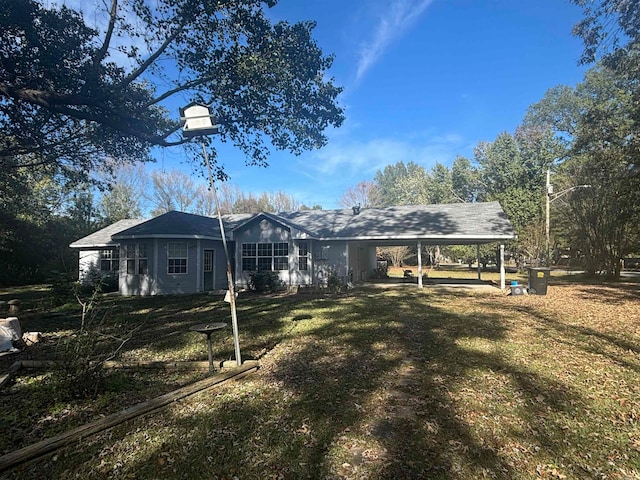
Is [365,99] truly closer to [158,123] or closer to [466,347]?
[158,123]

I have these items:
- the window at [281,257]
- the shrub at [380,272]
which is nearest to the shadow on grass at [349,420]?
the window at [281,257]

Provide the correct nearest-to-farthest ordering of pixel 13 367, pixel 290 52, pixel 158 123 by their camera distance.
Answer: pixel 13 367 → pixel 290 52 → pixel 158 123

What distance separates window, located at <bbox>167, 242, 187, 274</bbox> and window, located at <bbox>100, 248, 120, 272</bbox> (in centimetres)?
459

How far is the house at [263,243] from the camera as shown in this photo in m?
15.7

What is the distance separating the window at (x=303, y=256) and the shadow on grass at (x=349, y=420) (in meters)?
10.2

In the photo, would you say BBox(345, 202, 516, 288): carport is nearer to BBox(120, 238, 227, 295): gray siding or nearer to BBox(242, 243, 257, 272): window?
BBox(242, 243, 257, 272): window

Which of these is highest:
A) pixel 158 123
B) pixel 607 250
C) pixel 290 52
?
pixel 290 52

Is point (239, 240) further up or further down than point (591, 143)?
further down

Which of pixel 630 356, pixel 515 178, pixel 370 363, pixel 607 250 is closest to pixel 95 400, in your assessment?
pixel 370 363

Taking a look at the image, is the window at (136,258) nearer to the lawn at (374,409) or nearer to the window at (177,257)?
the window at (177,257)

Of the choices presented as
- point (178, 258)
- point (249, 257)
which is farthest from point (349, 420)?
point (249, 257)

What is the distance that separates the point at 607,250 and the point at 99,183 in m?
25.7

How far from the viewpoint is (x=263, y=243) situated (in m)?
17.5

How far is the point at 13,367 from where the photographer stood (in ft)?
17.9
